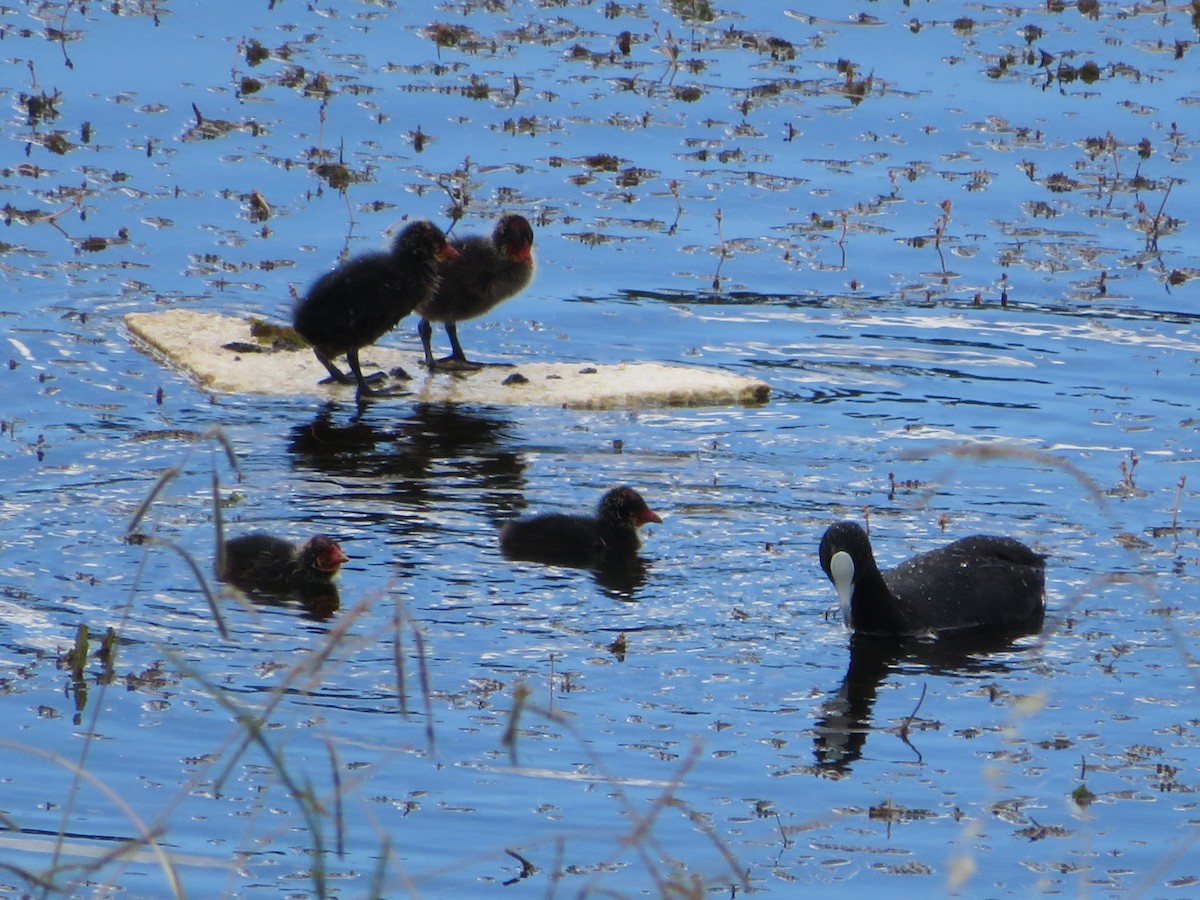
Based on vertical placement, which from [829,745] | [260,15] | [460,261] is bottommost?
[829,745]

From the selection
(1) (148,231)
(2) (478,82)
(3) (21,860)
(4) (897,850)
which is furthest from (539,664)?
(2) (478,82)

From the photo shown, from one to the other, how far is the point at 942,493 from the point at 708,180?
6395 mm

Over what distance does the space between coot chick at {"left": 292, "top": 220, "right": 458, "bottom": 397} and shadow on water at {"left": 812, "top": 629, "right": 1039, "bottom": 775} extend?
4.25m

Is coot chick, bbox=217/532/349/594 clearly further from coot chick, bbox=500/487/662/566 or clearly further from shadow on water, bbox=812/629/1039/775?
shadow on water, bbox=812/629/1039/775

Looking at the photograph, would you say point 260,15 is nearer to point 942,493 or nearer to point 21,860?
point 942,493

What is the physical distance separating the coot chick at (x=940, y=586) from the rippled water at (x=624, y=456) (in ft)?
0.53

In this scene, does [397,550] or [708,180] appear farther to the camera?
[708,180]

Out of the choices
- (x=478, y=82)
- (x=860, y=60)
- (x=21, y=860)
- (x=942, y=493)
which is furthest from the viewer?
(x=860, y=60)

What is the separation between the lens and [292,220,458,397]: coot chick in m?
11.4

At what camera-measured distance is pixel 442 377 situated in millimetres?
12086

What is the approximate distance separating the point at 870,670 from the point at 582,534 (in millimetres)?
1627

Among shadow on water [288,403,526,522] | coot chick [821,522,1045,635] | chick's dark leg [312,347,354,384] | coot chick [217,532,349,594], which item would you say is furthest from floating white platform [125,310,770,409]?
coot chick [217,532,349,594]

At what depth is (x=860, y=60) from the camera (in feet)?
62.6

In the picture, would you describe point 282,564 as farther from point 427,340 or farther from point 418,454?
point 427,340
